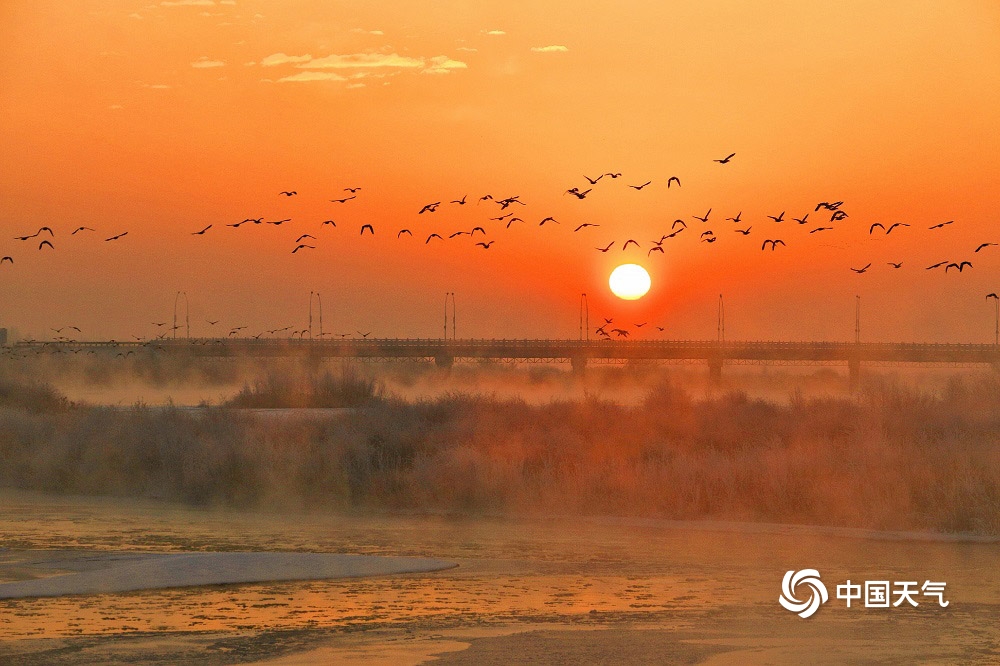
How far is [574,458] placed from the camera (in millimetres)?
29328

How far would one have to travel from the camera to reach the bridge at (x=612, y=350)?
14912cm

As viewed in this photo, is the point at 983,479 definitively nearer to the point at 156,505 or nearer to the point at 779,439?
the point at 779,439

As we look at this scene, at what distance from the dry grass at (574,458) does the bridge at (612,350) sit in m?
108

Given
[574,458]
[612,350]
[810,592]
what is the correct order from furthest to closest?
[612,350] < [574,458] < [810,592]

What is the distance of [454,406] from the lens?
3703cm

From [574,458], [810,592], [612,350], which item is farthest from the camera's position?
[612,350]

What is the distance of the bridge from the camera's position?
149 meters

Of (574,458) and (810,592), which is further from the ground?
(574,458)

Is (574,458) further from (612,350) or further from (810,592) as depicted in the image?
(612,350)

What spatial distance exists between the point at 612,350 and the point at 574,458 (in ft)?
413
